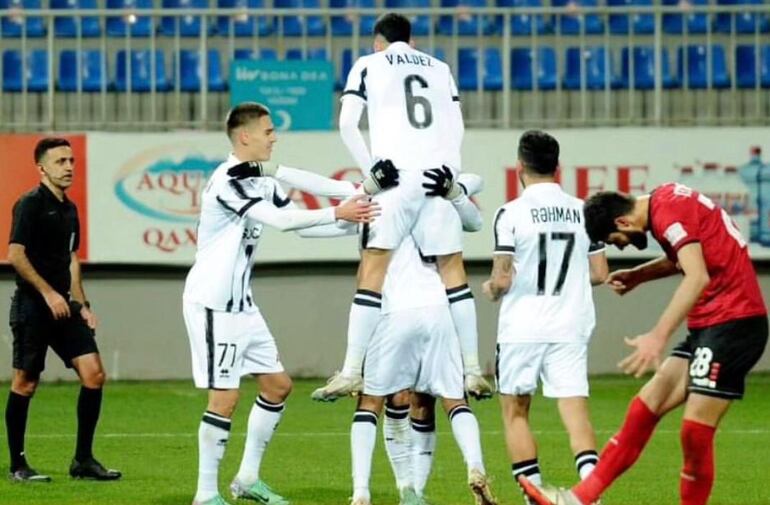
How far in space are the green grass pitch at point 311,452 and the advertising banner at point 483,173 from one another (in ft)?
5.00

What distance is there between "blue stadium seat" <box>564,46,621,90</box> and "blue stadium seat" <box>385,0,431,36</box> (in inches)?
61.2

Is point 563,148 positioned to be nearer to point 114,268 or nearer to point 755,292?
point 114,268

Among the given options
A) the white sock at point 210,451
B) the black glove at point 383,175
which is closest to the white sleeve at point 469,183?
the black glove at point 383,175

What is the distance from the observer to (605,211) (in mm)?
8570

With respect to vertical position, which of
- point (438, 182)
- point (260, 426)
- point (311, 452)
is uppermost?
point (438, 182)

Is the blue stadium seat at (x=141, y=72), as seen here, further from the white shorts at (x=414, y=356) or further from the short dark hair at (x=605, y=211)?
the short dark hair at (x=605, y=211)

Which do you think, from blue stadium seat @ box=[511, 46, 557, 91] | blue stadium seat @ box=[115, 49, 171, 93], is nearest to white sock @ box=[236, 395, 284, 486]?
blue stadium seat @ box=[115, 49, 171, 93]

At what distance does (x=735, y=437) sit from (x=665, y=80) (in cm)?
626

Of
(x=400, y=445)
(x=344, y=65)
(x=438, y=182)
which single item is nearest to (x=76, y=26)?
(x=344, y=65)

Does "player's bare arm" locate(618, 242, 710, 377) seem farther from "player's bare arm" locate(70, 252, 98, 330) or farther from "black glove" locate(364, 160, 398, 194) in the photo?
"player's bare arm" locate(70, 252, 98, 330)

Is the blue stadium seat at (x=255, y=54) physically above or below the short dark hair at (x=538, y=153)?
above

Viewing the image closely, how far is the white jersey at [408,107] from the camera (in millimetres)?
9953

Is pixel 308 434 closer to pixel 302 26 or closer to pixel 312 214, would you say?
pixel 312 214

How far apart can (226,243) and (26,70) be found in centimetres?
966
